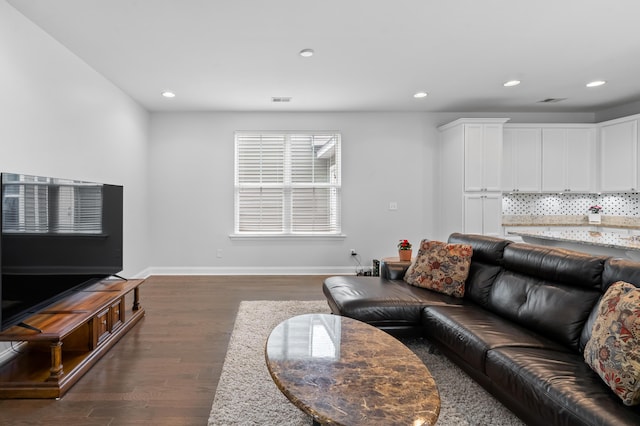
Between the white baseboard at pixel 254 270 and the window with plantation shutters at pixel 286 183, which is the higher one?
the window with plantation shutters at pixel 286 183

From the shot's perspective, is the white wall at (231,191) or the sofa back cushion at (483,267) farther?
the white wall at (231,191)

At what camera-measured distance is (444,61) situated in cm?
338

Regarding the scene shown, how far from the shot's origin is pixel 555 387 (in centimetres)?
139

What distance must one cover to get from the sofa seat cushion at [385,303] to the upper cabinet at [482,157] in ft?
8.49

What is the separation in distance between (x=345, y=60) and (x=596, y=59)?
2630mm

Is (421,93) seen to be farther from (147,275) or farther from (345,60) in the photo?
(147,275)

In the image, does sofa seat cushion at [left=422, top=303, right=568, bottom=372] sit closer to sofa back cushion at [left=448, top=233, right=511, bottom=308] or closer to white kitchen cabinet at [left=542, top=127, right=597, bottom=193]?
sofa back cushion at [left=448, top=233, right=511, bottom=308]

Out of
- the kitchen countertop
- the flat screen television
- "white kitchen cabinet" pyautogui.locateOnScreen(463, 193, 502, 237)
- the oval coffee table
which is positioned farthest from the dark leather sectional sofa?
the kitchen countertop

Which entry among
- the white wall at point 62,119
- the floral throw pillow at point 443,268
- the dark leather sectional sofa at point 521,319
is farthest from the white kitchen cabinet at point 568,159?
the white wall at point 62,119

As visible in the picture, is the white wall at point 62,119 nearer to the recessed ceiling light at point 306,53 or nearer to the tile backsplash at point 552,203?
the recessed ceiling light at point 306,53

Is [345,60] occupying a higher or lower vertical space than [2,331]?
higher

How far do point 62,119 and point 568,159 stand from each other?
6672mm

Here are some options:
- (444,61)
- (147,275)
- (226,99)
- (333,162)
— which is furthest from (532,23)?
(147,275)

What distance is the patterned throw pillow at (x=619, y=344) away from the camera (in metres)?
1.28
